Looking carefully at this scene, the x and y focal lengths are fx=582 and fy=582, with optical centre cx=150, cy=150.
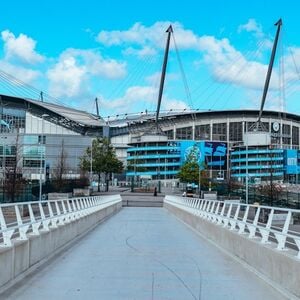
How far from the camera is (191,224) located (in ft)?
103

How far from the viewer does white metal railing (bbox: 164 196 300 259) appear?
11.4 metres

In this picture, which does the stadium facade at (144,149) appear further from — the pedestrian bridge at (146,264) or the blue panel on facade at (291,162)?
the pedestrian bridge at (146,264)

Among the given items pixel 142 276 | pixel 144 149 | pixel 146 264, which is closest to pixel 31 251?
pixel 142 276

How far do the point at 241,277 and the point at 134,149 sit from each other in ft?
576

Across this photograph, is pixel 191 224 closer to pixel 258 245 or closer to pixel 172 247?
pixel 172 247

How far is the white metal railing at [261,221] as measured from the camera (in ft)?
37.4

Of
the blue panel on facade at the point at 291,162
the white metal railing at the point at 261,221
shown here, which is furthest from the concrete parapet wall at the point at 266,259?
the blue panel on facade at the point at 291,162

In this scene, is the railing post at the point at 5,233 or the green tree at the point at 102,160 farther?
the green tree at the point at 102,160

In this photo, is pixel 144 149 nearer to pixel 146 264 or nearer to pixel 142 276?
pixel 146 264

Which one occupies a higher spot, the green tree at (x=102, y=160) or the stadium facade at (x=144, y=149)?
the stadium facade at (x=144, y=149)

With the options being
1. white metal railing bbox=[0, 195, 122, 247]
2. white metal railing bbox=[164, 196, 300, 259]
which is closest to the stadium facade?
white metal railing bbox=[164, 196, 300, 259]

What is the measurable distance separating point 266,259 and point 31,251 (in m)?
5.30

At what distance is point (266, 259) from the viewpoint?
40.1 feet

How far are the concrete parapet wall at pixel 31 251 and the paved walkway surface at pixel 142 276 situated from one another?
274 mm
